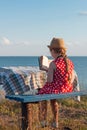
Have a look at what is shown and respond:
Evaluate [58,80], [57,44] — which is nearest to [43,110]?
[58,80]

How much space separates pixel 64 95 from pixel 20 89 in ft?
6.43

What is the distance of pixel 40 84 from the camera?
9.20 m

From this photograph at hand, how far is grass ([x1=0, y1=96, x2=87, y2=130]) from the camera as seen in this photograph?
7773 millimetres

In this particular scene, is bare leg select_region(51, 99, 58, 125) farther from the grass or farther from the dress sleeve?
the dress sleeve

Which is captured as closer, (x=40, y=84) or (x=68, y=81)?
(x=68, y=81)

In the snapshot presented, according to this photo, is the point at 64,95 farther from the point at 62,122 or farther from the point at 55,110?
the point at 62,122

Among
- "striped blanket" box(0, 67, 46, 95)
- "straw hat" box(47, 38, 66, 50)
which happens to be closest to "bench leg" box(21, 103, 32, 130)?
"straw hat" box(47, 38, 66, 50)

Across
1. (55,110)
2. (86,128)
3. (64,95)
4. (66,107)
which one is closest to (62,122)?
(86,128)

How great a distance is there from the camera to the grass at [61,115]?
25.5 ft

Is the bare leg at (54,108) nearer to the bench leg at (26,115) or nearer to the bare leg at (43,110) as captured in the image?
the bare leg at (43,110)

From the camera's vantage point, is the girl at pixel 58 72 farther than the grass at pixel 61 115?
No

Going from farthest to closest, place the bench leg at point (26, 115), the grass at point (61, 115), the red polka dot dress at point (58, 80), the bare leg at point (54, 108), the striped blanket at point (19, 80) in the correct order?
1. the striped blanket at point (19, 80)
2. the grass at point (61, 115)
3. the bare leg at point (54, 108)
4. the red polka dot dress at point (58, 80)
5. the bench leg at point (26, 115)

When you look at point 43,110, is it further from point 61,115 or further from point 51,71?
point 61,115

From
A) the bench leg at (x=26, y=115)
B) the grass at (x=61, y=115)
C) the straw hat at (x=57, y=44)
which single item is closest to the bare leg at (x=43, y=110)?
the grass at (x=61, y=115)
